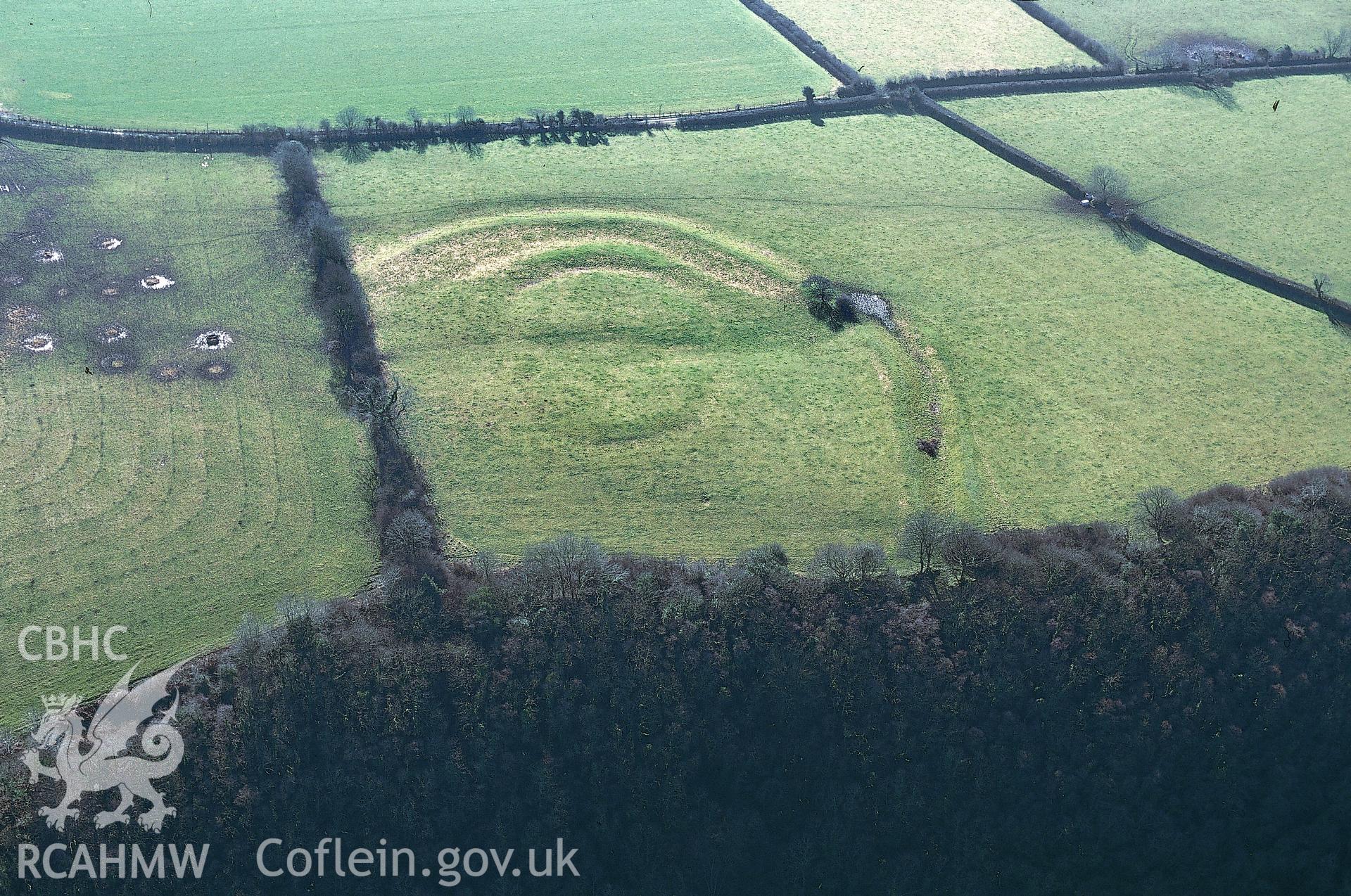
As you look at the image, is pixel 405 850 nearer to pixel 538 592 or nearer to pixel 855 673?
pixel 538 592

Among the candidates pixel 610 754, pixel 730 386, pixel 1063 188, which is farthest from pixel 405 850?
pixel 1063 188

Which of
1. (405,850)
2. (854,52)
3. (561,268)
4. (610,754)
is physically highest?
(854,52)

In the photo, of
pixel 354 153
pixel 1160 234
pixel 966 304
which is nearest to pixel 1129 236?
pixel 1160 234

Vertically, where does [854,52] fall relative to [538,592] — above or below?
above

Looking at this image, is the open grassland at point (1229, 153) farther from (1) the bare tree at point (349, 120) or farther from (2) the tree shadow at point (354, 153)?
(1) the bare tree at point (349, 120)

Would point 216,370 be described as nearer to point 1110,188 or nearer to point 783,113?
point 783,113

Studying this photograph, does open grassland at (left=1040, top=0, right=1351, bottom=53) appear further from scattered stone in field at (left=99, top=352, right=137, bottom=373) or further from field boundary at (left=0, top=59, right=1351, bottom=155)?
scattered stone in field at (left=99, top=352, right=137, bottom=373)
